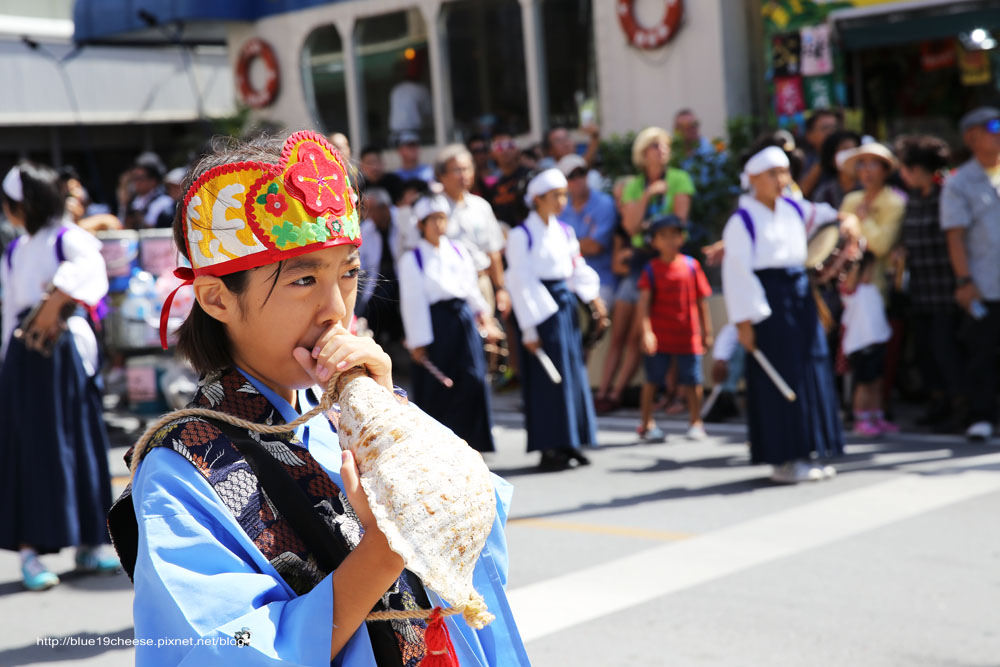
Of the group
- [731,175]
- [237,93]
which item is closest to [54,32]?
[237,93]

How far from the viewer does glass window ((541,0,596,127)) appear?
533 inches

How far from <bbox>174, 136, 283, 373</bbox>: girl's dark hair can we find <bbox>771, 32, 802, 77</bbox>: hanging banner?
411 inches

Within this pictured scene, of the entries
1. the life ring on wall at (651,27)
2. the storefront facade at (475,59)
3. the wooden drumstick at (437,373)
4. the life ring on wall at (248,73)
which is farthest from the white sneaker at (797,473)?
the life ring on wall at (248,73)

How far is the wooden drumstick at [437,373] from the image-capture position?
787cm

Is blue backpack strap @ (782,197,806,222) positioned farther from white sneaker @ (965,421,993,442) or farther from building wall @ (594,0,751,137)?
building wall @ (594,0,751,137)

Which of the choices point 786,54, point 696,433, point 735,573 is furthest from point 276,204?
point 786,54

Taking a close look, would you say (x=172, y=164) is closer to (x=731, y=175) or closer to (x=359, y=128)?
(x=359, y=128)

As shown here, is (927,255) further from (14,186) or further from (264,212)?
(264,212)

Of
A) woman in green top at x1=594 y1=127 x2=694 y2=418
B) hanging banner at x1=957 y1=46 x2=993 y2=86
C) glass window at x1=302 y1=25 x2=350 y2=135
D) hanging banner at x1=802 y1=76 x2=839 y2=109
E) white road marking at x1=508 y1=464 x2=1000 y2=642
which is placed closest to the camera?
white road marking at x1=508 y1=464 x2=1000 y2=642

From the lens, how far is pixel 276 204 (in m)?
1.74

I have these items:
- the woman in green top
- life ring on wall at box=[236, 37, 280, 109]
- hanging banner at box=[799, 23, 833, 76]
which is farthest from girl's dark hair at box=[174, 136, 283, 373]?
life ring on wall at box=[236, 37, 280, 109]

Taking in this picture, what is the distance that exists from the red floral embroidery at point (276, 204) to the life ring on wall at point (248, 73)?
16.1 m

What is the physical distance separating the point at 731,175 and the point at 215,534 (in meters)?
9.51

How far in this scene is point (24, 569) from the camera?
564 cm
